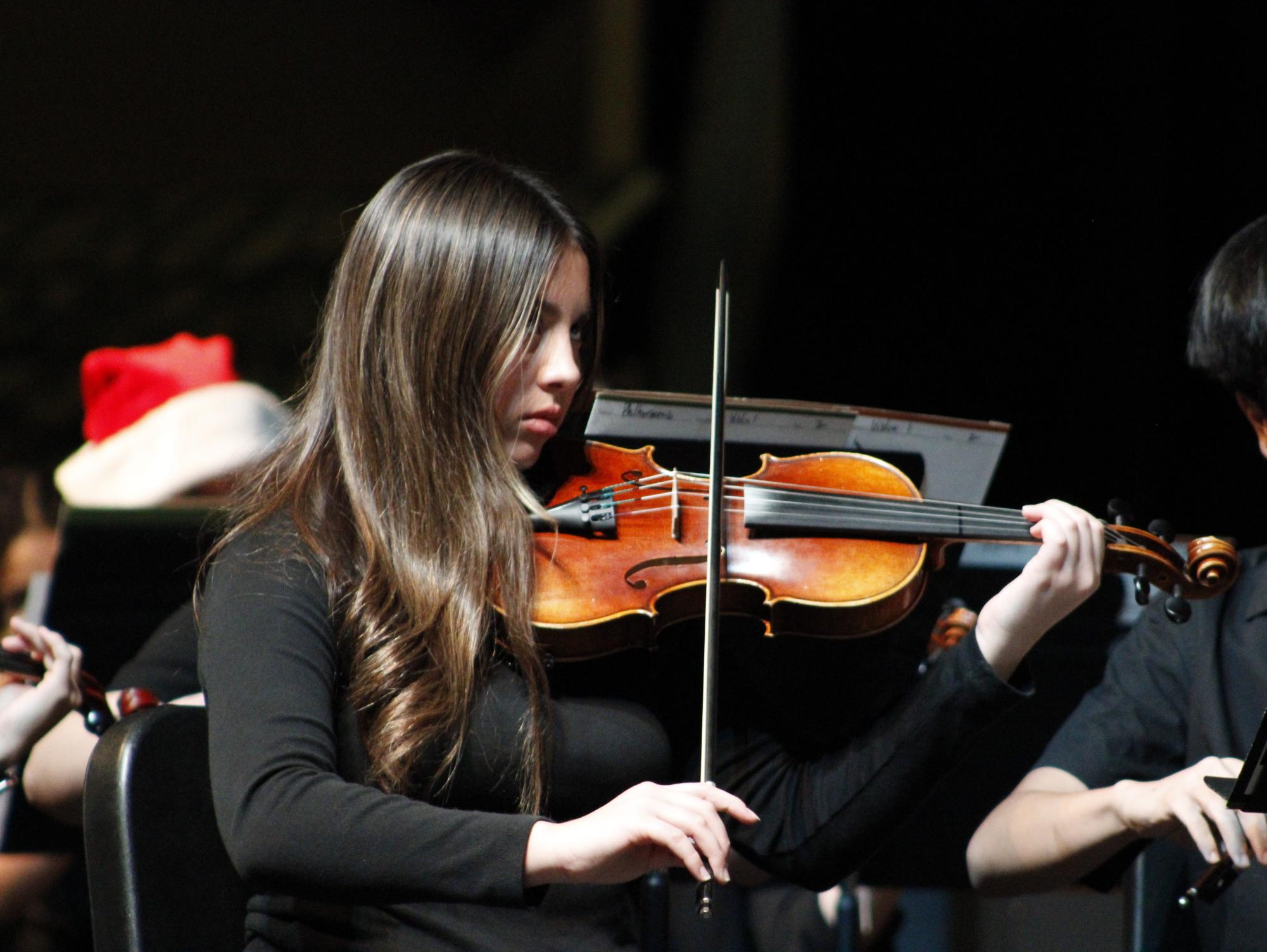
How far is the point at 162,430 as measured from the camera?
77.3 inches

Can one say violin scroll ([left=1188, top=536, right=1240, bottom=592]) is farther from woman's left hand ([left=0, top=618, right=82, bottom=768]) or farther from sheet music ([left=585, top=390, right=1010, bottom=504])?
woman's left hand ([left=0, top=618, right=82, bottom=768])

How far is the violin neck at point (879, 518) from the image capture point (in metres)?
1.11

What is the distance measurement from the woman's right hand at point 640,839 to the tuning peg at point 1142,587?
41cm

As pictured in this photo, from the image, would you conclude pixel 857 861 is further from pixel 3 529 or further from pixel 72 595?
pixel 3 529

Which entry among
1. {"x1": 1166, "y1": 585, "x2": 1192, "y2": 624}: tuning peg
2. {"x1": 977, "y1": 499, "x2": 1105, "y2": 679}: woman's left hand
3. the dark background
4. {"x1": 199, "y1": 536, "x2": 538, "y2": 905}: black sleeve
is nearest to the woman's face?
{"x1": 199, "y1": 536, "x2": 538, "y2": 905}: black sleeve

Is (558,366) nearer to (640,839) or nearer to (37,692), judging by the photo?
(640,839)

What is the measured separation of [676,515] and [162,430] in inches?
43.3

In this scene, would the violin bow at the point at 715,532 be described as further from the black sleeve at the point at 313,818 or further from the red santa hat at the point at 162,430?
the red santa hat at the point at 162,430

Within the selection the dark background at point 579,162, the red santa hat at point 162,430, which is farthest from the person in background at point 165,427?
the dark background at point 579,162

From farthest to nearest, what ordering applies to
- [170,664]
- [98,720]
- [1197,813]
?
1. [170,664]
2. [98,720]
3. [1197,813]

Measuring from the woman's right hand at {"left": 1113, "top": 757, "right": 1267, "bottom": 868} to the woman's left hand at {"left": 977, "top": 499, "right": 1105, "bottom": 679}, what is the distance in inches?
6.0

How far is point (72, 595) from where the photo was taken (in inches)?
58.3

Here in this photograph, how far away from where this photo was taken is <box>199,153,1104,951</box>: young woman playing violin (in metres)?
0.95

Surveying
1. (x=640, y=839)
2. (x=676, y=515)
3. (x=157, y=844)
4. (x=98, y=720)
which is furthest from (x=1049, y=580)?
(x=98, y=720)
